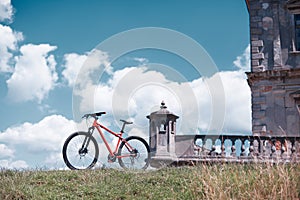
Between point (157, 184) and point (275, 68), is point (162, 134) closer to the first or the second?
point (157, 184)

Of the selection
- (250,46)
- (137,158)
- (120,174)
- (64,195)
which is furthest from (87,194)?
(250,46)

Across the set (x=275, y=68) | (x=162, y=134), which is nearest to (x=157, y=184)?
(x=162, y=134)

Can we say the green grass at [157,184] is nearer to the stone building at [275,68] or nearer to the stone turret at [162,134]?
the stone turret at [162,134]

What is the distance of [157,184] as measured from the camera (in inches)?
331

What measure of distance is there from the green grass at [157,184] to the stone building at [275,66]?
24.0 ft

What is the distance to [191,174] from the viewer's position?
8.88 m

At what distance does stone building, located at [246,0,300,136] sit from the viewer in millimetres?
16188

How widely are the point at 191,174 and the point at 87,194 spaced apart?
2.13m

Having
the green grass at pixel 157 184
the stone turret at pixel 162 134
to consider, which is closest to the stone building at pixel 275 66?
the stone turret at pixel 162 134

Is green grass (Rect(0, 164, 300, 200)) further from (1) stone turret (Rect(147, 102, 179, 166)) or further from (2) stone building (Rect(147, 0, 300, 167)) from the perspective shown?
(2) stone building (Rect(147, 0, 300, 167))

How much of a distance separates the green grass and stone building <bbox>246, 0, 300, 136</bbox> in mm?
7316

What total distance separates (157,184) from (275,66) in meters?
9.99

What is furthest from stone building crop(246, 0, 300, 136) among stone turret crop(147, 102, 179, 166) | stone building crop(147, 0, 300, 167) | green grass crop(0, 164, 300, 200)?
green grass crop(0, 164, 300, 200)

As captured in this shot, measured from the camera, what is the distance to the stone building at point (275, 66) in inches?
637
